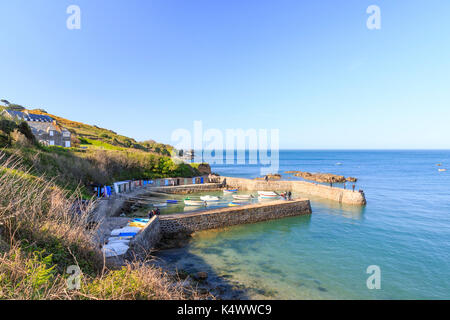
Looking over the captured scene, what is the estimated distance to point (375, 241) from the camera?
701 inches

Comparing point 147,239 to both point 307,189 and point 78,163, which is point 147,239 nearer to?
point 78,163

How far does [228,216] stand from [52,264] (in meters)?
→ 14.8

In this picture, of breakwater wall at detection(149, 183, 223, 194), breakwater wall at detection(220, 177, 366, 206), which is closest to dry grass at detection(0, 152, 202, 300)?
breakwater wall at detection(149, 183, 223, 194)

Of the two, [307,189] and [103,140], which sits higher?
[103,140]

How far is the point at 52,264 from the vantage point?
6.30m

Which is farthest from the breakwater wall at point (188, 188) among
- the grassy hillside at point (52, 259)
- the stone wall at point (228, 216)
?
the grassy hillside at point (52, 259)

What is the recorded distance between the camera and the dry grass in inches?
183

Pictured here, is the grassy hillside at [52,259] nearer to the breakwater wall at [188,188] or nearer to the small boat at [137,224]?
the small boat at [137,224]

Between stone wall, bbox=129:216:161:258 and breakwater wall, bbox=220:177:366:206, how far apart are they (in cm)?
2448

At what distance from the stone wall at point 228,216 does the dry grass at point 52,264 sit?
9.67 meters

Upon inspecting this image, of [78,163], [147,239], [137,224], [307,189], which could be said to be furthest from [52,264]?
[307,189]

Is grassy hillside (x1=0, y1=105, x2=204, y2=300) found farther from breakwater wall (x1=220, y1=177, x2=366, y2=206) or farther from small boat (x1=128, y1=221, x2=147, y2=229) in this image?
breakwater wall (x1=220, y1=177, x2=366, y2=206)

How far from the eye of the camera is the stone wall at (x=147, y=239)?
12609 millimetres
